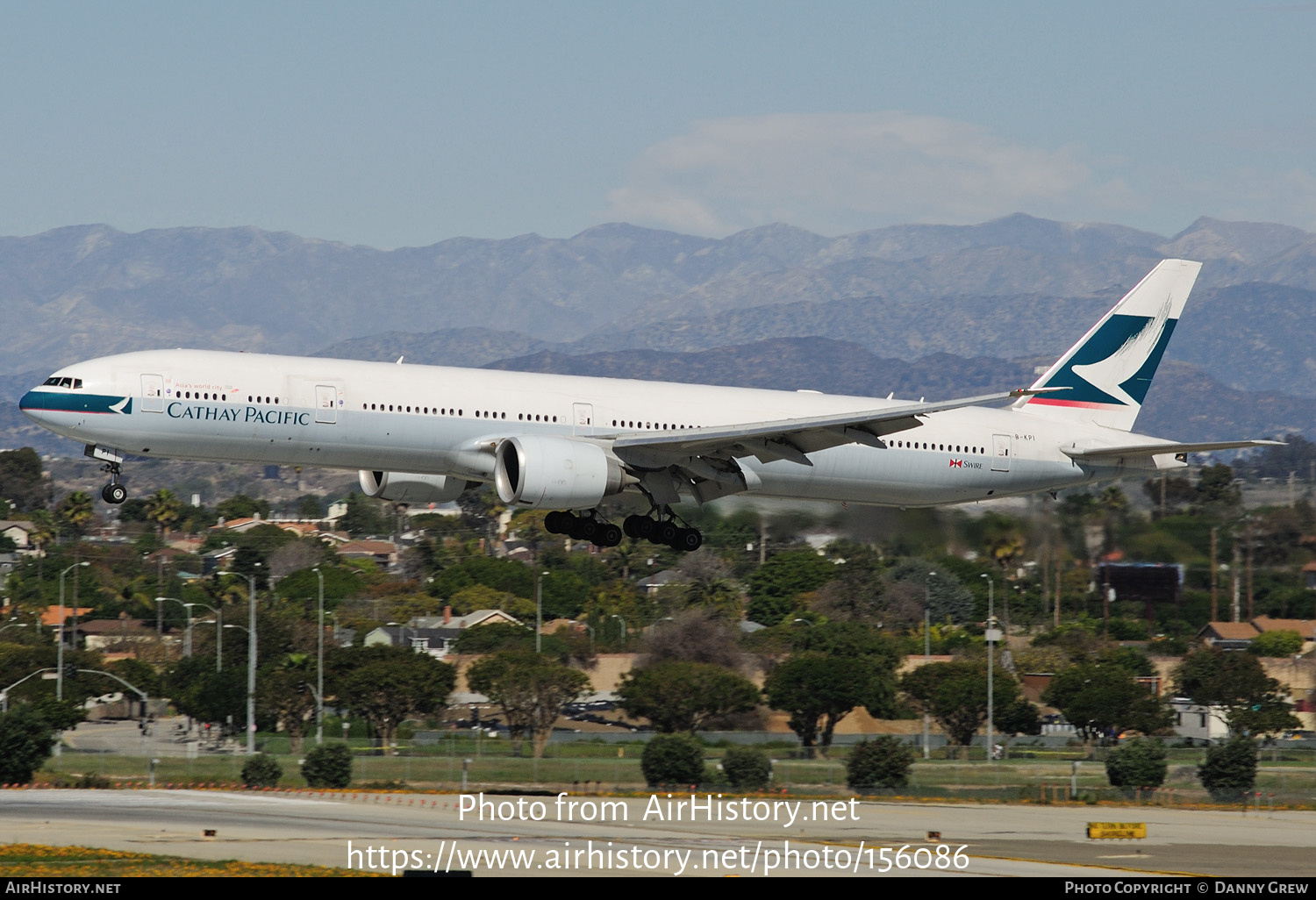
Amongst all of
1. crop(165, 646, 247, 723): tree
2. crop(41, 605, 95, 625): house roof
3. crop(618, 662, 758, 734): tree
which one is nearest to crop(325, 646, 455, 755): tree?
crop(165, 646, 247, 723): tree

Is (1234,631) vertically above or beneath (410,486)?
beneath

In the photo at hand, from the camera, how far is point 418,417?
128 ft

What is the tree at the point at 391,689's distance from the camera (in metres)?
80.2

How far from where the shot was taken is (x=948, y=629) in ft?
357

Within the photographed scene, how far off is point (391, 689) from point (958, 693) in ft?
91.8

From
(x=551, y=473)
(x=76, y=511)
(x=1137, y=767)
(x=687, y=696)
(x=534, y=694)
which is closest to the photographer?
(x=551, y=473)

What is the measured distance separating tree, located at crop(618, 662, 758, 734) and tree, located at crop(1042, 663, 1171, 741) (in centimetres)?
1636

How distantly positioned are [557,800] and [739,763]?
32.1 ft

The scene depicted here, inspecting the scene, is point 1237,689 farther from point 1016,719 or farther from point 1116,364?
point 1116,364

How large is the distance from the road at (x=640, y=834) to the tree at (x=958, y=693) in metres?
32.0

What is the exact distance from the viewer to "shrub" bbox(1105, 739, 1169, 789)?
55062mm

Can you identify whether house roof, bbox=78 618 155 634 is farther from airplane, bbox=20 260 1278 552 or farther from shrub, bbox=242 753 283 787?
airplane, bbox=20 260 1278 552

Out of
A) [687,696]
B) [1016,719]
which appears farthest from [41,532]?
[1016,719]

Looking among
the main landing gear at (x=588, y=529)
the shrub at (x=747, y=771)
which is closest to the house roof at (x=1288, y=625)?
the shrub at (x=747, y=771)
